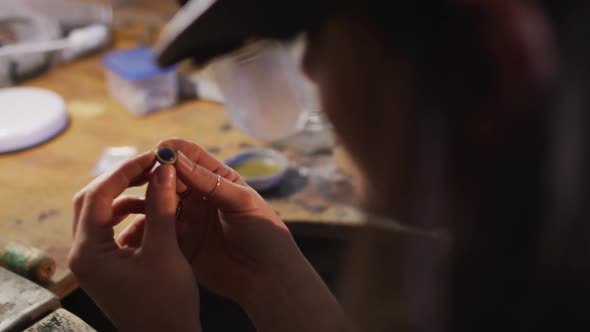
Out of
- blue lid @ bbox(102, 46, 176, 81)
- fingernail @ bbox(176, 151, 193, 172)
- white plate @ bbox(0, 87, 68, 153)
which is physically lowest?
fingernail @ bbox(176, 151, 193, 172)

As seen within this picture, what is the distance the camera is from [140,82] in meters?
1.36

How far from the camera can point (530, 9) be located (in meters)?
0.34

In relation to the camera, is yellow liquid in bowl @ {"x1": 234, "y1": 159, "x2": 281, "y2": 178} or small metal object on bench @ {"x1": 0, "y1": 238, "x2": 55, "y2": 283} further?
yellow liquid in bowl @ {"x1": 234, "y1": 159, "x2": 281, "y2": 178}

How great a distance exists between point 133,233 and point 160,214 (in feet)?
0.51

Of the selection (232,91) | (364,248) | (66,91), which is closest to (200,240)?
(232,91)

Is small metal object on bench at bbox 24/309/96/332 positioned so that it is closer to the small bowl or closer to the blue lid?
the small bowl

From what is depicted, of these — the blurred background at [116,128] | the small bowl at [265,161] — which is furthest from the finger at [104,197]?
the small bowl at [265,161]

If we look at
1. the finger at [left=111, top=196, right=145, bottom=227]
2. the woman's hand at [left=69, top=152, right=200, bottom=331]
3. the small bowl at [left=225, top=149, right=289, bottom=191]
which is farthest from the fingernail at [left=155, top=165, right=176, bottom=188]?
the small bowl at [left=225, top=149, right=289, bottom=191]

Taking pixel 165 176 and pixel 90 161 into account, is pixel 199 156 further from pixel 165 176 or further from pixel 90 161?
pixel 90 161

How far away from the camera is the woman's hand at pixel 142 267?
0.67 m

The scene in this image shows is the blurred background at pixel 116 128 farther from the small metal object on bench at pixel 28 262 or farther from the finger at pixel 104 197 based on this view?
the finger at pixel 104 197

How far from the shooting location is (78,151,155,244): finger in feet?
2.23

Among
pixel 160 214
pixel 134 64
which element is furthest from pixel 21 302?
pixel 134 64

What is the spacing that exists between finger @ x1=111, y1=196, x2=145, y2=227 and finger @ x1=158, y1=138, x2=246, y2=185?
94 millimetres
